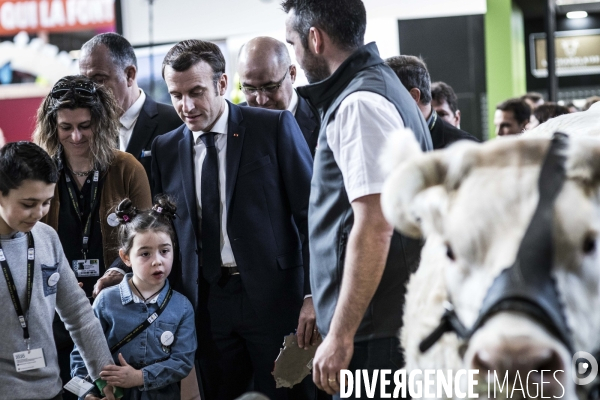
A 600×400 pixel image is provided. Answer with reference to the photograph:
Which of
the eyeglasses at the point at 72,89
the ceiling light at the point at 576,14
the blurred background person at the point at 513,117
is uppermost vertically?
the ceiling light at the point at 576,14

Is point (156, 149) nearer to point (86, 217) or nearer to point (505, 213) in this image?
point (86, 217)

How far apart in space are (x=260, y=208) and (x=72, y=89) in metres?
0.96

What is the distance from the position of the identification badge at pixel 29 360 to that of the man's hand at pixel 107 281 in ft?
1.50

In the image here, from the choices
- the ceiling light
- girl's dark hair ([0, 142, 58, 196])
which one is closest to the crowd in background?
girl's dark hair ([0, 142, 58, 196])

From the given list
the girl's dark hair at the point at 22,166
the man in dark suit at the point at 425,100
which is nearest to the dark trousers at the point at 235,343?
the girl's dark hair at the point at 22,166

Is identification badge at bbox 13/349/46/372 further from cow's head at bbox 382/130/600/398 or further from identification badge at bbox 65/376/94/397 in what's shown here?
cow's head at bbox 382/130/600/398

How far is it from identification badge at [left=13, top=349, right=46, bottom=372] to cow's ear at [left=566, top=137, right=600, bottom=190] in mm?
2041

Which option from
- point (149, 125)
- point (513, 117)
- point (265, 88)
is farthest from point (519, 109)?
point (149, 125)

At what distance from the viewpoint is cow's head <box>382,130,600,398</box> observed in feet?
5.27

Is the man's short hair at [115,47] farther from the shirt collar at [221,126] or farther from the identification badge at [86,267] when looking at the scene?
the identification badge at [86,267]

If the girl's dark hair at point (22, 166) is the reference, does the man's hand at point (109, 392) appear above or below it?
below

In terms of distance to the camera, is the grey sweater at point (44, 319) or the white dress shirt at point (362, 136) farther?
the grey sweater at point (44, 319)

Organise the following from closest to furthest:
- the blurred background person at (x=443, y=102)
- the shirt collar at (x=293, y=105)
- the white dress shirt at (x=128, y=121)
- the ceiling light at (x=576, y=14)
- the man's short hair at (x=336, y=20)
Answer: the man's short hair at (x=336, y=20) → the white dress shirt at (x=128, y=121) → the shirt collar at (x=293, y=105) → the blurred background person at (x=443, y=102) → the ceiling light at (x=576, y=14)

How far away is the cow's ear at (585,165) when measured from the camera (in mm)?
1754
